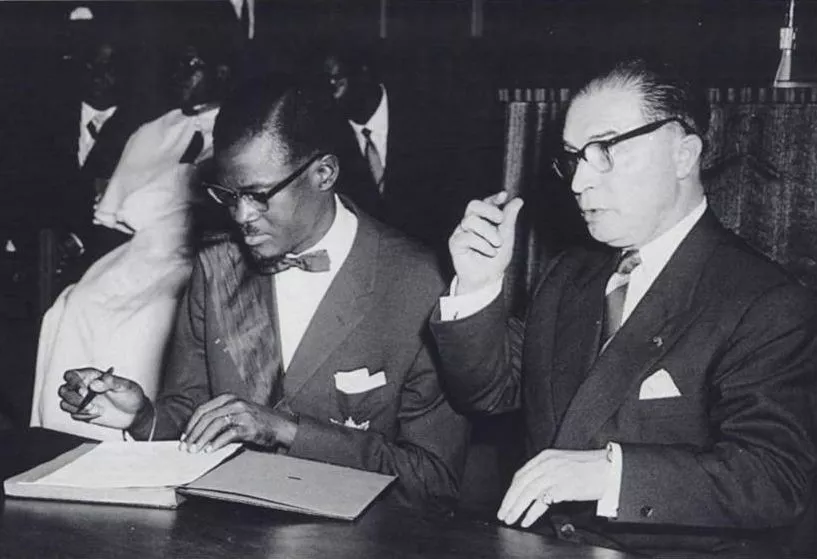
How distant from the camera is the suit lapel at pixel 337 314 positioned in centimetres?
241

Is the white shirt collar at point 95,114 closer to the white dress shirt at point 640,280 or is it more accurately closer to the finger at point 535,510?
the white dress shirt at point 640,280

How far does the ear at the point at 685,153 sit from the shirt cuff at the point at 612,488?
60 cm

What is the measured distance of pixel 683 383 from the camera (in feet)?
6.46

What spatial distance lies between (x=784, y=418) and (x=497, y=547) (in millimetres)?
637

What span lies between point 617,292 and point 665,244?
0.49ft

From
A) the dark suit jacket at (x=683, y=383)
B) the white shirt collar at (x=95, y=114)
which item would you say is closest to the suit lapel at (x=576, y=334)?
the dark suit jacket at (x=683, y=383)

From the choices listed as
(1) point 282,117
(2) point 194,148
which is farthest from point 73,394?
(2) point 194,148

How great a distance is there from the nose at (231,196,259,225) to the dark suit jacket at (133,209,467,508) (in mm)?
206

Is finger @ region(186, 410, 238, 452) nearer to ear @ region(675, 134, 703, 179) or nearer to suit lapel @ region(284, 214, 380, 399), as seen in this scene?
suit lapel @ region(284, 214, 380, 399)

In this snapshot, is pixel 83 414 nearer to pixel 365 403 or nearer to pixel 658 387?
pixel 365 403

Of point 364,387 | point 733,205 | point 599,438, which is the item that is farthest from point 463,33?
point 599,438

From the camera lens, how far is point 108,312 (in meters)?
3.90

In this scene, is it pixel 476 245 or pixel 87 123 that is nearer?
pixel 476 245

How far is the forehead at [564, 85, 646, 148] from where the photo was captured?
2047 mm
